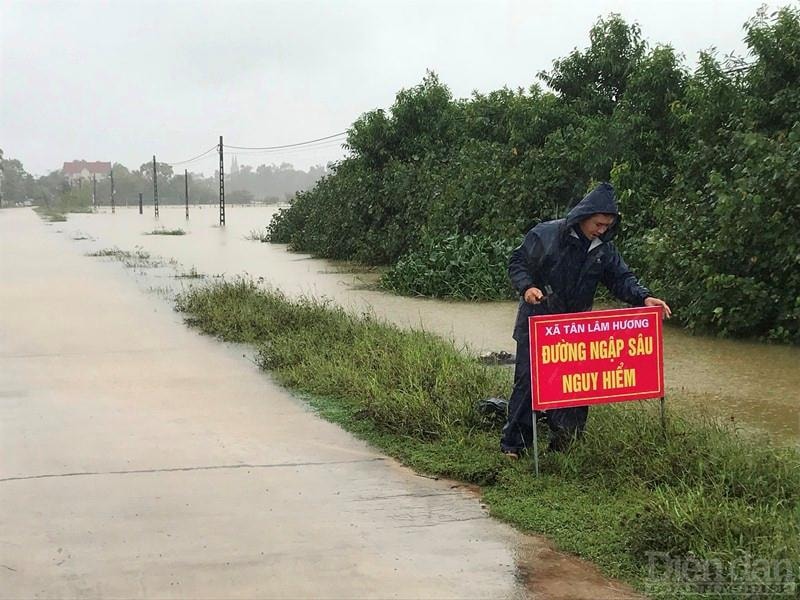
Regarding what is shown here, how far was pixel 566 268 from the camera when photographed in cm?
486

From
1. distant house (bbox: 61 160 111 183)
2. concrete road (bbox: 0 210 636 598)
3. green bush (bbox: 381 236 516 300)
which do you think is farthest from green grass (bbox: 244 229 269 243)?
distant house (bbox: 61 160 111 183)

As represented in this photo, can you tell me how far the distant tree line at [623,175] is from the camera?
8.76 metres

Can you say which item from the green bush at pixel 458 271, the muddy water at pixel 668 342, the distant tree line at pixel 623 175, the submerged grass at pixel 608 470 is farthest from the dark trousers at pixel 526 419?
the green bush at pixel 458 271

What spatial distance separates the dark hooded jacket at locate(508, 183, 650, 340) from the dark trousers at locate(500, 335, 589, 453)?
18cm

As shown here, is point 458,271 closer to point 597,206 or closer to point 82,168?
point 597,206

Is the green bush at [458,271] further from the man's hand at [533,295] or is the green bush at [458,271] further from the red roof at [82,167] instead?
the red roof at [82,167]

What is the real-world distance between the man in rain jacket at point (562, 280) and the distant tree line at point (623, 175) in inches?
163

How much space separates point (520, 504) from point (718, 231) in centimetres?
583

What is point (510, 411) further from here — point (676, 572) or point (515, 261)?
point (676, 572)

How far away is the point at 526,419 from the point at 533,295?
Answer: 756 millimetres

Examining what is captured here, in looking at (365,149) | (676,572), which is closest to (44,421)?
(676,572)

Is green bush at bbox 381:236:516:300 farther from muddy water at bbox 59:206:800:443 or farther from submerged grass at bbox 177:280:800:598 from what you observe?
submerged grass at bbox 177:280:800:598

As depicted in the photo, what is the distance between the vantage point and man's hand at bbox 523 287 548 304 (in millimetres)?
4625

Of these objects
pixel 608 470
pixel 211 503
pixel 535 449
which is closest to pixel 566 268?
pixel 535 449
